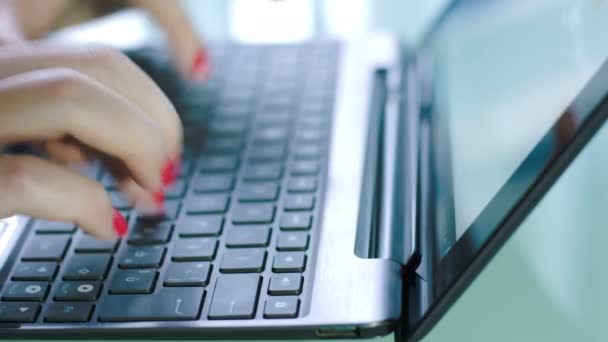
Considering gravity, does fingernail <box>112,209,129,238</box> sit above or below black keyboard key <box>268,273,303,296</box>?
above

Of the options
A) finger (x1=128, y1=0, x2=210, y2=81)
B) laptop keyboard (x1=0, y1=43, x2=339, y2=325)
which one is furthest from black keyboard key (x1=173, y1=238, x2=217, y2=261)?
finger (x1=128, y1=0, x2=210, y2=81)

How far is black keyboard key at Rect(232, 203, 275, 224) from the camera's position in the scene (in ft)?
1.57

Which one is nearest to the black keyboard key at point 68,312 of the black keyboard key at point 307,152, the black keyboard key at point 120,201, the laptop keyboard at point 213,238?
the laptop keyboard at point 213,238

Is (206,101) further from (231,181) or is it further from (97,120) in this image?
(97,120)

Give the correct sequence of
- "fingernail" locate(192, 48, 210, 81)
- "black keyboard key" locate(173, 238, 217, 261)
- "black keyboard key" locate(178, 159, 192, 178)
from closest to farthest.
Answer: "black keyboard key" locate(173, 238, 217, 261)
"black keyboard key" locate(178, 159, 192, 178)
"fingernail" locate(192, 48, 210, 81)

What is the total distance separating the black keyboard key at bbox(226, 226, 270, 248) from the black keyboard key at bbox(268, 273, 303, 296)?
36 millimetres

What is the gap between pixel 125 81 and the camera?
1.50 feet

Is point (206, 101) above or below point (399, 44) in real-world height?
below

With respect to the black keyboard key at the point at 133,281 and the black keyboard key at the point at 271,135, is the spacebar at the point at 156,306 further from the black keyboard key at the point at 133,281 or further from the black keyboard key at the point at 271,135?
the black keyboard key at the point at 271,135

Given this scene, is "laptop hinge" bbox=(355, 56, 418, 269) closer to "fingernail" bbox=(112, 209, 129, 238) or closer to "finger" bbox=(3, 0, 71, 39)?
"fingernail" bbox=(112, 209, 129, 238)

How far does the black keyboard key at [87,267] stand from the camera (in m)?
0.43

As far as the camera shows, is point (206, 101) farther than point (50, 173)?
Yes

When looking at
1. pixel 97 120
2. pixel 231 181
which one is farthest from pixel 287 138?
pixel 97 120

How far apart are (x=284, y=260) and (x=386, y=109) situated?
0.24m
